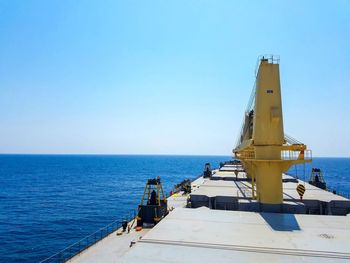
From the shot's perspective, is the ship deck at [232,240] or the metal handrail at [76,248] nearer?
the ship deck at [232,240]

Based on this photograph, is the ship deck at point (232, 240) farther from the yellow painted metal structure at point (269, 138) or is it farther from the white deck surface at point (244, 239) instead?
the yellow painted metal structure at point (269, 138)

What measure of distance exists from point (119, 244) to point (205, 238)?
30.2 ft

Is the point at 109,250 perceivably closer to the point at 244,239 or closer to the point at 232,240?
the point at 232,240

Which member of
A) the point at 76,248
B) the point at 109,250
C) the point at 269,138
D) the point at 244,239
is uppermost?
the point at 269,138

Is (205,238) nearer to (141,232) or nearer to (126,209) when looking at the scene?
(141,232)

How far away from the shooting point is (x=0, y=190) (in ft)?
282

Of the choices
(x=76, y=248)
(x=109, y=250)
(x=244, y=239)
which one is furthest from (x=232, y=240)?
(x=76, y=248)

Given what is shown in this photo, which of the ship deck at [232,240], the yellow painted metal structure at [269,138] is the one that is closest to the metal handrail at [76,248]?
the ship deck at [232,240]

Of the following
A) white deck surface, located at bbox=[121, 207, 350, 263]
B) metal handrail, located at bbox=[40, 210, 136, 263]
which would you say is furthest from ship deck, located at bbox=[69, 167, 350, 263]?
metal handrail, located at bbox=[40, 210, 136, 263]

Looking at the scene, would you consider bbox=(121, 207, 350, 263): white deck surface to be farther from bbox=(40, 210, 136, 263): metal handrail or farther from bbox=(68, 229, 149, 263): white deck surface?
bbox=(40, 210, 136, 263): metal handrail

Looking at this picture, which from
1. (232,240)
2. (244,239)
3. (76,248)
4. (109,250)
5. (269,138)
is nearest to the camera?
(232,240)

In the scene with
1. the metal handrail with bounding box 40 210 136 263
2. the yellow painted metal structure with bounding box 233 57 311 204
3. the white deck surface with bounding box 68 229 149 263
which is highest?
the yellow painted metal structure with bounding box 233 57 311 204

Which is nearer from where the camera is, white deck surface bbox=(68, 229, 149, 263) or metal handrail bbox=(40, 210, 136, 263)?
white deck surface bbox=(68, 229, 149, 263)

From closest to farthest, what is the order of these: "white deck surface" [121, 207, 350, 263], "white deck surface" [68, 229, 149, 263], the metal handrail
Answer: "white deck surface" [121, 207, 350, 263]
"white deck surface" [68, 229, 149, 263]
the metal handrail
